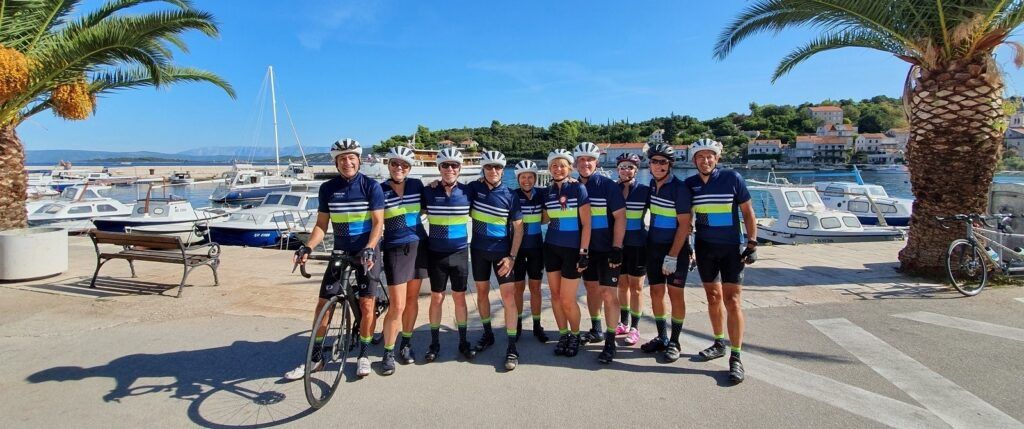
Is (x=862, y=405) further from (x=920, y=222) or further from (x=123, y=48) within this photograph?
(x=123, y=48)

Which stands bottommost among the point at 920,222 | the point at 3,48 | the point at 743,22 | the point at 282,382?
the point at 282,382

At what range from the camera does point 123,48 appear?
806cm

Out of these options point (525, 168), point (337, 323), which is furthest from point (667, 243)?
point (337, 323)

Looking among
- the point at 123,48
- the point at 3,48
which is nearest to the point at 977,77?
the point at 123,48

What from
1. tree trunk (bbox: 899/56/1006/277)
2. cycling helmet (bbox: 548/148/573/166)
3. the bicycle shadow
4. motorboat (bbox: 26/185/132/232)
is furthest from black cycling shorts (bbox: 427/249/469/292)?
motorboat (bbox: 26/185/132/232)

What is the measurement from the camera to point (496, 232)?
452 centimetres

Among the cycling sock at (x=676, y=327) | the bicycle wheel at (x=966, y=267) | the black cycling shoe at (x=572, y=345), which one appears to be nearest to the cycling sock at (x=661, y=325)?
the cycling sock at (x=676, y=327)

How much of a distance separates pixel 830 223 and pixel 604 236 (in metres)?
14.7

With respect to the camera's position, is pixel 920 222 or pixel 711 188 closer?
pixel 711 188

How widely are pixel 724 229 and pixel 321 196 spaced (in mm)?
3563

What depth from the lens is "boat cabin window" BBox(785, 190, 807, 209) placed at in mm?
17797

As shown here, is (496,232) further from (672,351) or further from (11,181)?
(11,181)

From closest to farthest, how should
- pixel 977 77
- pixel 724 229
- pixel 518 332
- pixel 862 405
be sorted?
1. pixel 862 405
2. pixel 724 229
3. pixel 518 332
4. pixel 977 77

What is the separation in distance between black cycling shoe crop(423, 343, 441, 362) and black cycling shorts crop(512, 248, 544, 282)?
964 millimetres
